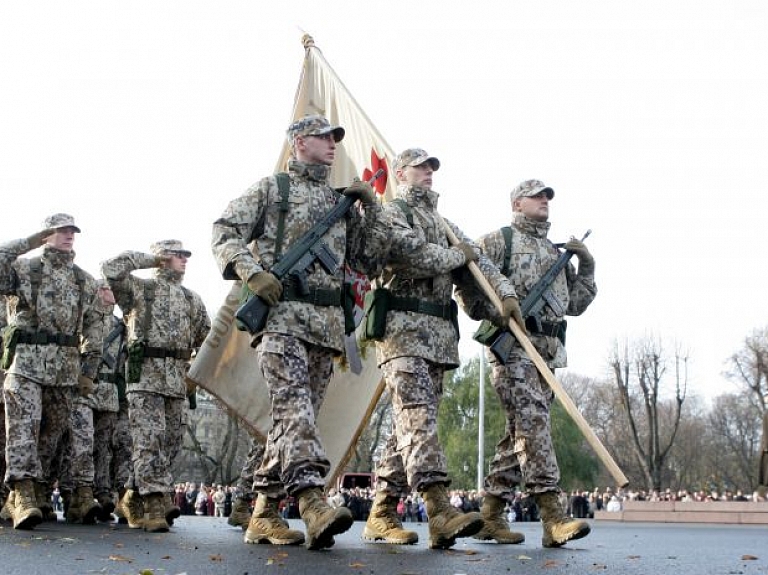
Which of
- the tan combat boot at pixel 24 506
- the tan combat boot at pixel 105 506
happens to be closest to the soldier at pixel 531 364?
the tan combat boot at pixel 24 506

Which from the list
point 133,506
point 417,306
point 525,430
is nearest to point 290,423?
point 417,306

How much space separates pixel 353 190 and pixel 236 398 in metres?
3.83

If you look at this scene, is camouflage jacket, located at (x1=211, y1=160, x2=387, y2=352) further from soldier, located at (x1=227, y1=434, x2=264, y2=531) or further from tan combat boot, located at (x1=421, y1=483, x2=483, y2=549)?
soldier, located at (x1=227, y1=434, x2=264, y2=531)

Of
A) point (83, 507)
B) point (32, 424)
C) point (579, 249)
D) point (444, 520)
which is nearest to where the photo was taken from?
point (444, 520)

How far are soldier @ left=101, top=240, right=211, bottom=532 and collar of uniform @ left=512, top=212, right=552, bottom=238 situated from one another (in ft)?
11.7

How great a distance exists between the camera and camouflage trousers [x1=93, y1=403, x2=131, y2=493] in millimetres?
12945

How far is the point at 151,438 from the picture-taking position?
9.59 meters

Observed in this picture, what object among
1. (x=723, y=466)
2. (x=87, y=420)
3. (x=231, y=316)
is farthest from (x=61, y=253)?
(x=723, y=466)

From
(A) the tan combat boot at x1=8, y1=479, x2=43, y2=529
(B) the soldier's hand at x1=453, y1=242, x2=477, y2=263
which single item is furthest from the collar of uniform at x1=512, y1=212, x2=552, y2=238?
(A) the tan combat boot at x1=8, y1=479, x2=43, y2=529

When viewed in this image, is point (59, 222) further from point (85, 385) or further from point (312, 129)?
point (312, 129)

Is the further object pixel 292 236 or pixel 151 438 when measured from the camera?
pixel 151 438

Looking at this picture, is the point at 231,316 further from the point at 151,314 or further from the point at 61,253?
the point at 61,253

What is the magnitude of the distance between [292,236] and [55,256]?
3781 mm

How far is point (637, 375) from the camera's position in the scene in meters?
65.3
